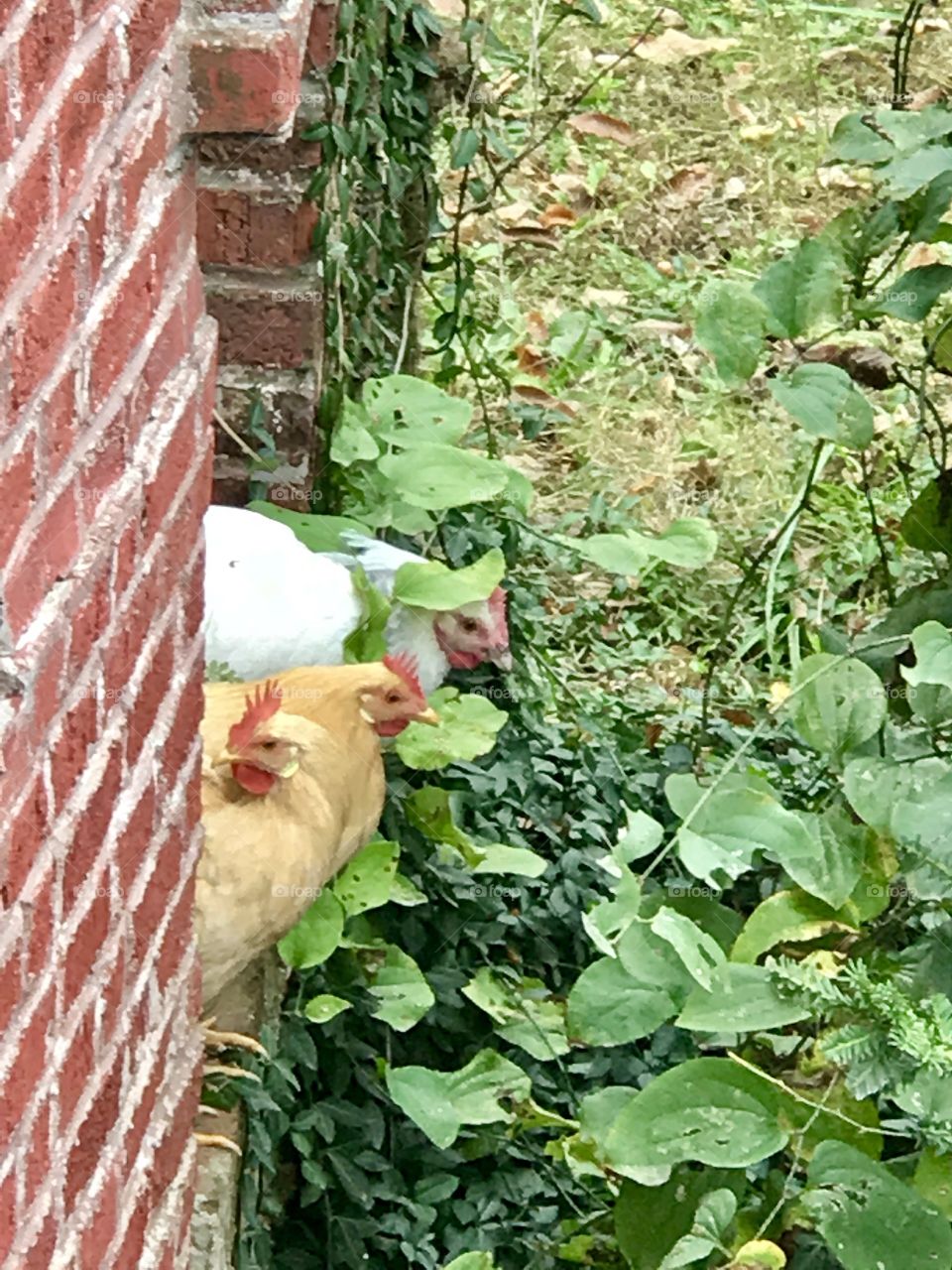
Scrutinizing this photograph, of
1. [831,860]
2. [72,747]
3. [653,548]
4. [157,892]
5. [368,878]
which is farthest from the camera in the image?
[653,548]

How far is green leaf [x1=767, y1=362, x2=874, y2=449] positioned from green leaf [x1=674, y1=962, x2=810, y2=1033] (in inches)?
26.9

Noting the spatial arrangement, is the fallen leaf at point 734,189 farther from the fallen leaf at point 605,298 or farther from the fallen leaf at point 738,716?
the fallen leaf at point 738,716

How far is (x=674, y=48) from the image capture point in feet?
18.8

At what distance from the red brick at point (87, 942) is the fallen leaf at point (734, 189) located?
407cm

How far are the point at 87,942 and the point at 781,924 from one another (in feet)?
2.56

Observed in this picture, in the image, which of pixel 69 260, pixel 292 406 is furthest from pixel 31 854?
pixel 292 406

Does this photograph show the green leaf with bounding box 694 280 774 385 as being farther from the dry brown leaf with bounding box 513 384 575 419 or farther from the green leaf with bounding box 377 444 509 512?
the dry brown leaf with bounding box 513 384 575 419

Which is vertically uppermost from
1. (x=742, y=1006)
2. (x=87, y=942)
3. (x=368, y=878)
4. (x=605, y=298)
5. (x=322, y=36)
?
(x=322, y=36)

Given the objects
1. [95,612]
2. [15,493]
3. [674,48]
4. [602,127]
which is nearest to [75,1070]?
[95,612]

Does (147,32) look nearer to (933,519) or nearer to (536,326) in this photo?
(933,519)

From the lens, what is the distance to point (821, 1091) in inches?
81.3

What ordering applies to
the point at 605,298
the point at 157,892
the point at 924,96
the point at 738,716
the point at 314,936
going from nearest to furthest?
the point at 157,892
the point at 314,936
the point at 738,716
the point at 605,298
the point at 924,96

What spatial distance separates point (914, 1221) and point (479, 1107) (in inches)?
29.9

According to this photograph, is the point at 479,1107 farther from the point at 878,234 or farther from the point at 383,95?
the point at 383,95
